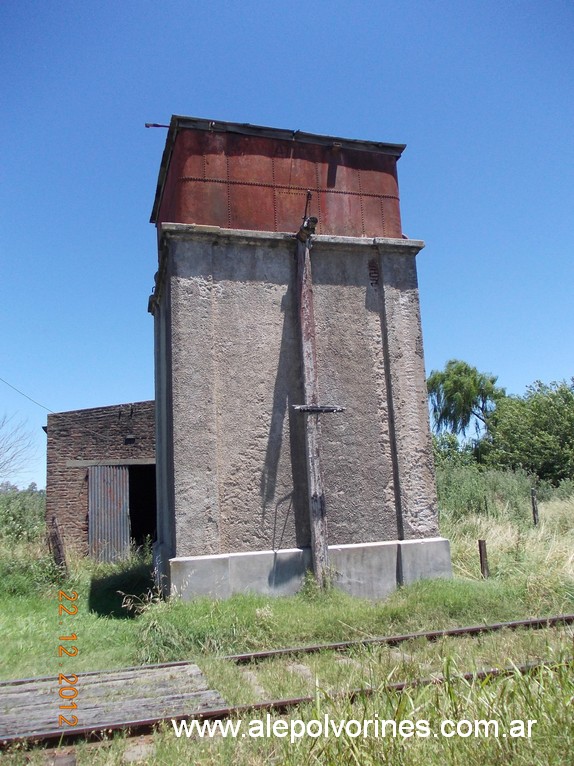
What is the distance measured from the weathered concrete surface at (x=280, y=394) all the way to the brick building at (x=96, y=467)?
5572mm

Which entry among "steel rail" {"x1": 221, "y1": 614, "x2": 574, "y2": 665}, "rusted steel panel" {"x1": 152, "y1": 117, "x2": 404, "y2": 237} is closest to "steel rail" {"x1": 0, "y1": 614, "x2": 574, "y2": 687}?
"steel rail" {"x1": 221, "y1": 614, "x2": 574, "y2": 665}

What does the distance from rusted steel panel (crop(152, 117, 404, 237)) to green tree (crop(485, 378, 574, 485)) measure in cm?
1867

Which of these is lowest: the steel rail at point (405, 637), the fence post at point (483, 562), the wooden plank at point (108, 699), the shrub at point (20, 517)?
the steel rail at point (405, 637)

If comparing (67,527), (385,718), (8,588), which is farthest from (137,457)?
(385,718)

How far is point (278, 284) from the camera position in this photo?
9086 millimetres

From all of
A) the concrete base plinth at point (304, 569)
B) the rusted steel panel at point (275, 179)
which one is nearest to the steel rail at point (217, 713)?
the concrete base plinth at point (304, 569)

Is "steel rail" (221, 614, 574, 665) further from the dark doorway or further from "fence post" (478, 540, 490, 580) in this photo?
the dark doorway

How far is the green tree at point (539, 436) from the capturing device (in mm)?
26688

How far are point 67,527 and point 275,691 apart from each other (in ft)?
38.1

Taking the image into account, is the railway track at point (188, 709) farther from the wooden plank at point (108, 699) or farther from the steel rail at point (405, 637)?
the steel rail at point (405, 637)

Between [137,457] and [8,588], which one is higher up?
[137,457]

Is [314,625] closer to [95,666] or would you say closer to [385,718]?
[95,666]

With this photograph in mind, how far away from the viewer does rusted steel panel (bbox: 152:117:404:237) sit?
9.12m
